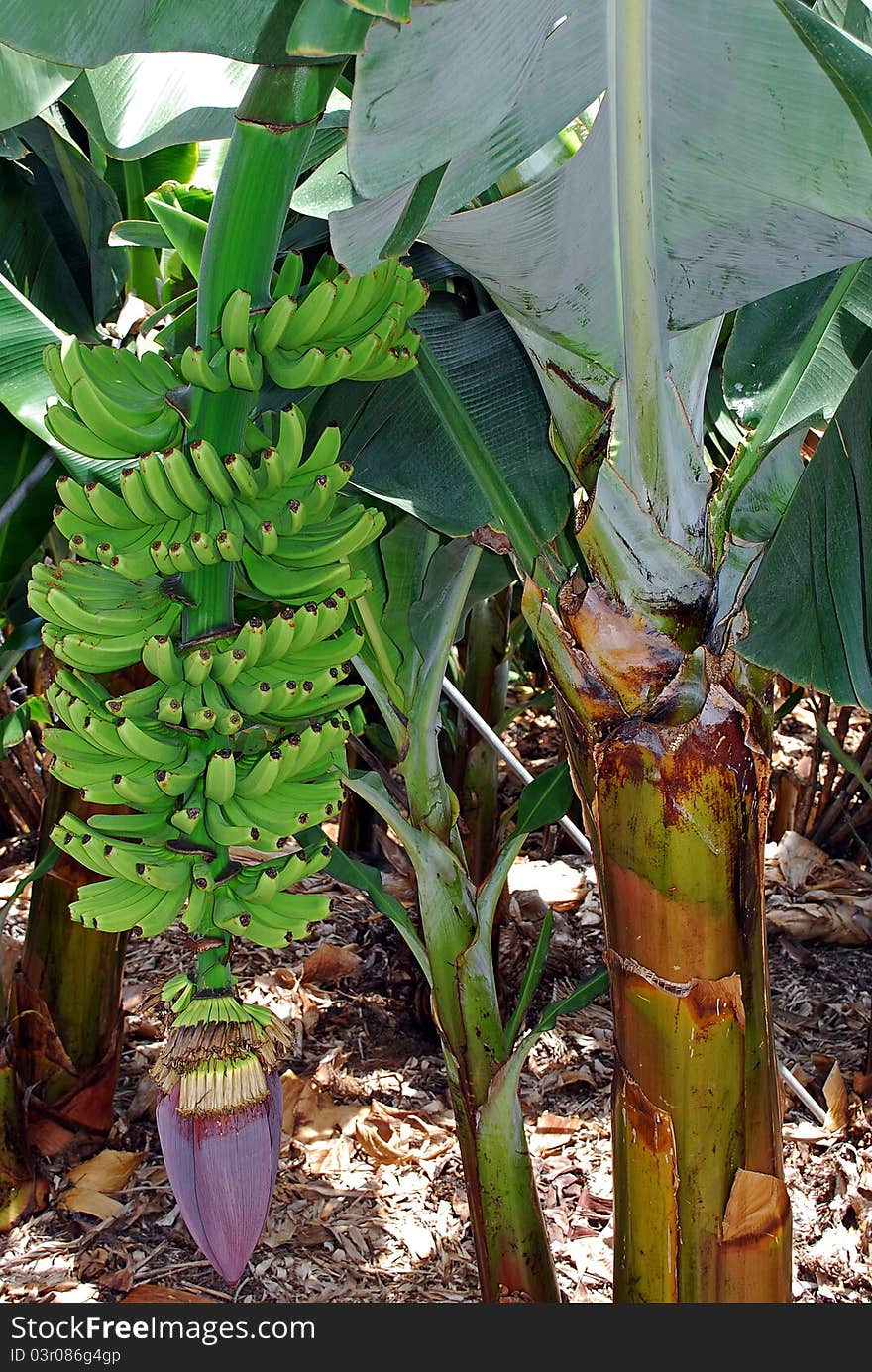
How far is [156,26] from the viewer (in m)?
0.51

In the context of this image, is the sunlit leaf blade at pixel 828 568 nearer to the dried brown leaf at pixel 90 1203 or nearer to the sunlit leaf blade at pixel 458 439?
the sunlit leaf blade at pixel 458 439

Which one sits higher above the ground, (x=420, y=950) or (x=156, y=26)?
(x=156, y=26)

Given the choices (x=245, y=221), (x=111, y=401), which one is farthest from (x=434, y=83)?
(x=111, y=401)

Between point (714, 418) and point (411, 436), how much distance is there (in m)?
0.35

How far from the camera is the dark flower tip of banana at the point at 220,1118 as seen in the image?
544 mm

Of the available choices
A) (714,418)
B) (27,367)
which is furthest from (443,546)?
(27,367)

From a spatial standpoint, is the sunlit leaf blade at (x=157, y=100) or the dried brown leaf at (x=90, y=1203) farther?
the dried brown leaf at (x=90, y=1203)

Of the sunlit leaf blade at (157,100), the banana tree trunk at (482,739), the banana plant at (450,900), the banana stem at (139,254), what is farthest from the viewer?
the banana tree trunk at (482,739)

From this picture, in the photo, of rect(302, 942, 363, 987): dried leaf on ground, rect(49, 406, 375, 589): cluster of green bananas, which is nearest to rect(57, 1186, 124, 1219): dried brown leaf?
rect(302, 942, 363, 987): dried leaf on ground

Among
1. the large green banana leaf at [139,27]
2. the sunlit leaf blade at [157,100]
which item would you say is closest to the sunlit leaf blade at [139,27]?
the large green banana leaf at [139,27]

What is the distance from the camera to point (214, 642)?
53 centimetres

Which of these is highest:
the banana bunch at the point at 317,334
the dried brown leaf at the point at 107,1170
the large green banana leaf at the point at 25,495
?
the banana bunch at the point at 317,334

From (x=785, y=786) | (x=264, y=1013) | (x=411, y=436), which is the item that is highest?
(x=411, y=436)

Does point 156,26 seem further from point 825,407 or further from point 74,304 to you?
point 74,304
